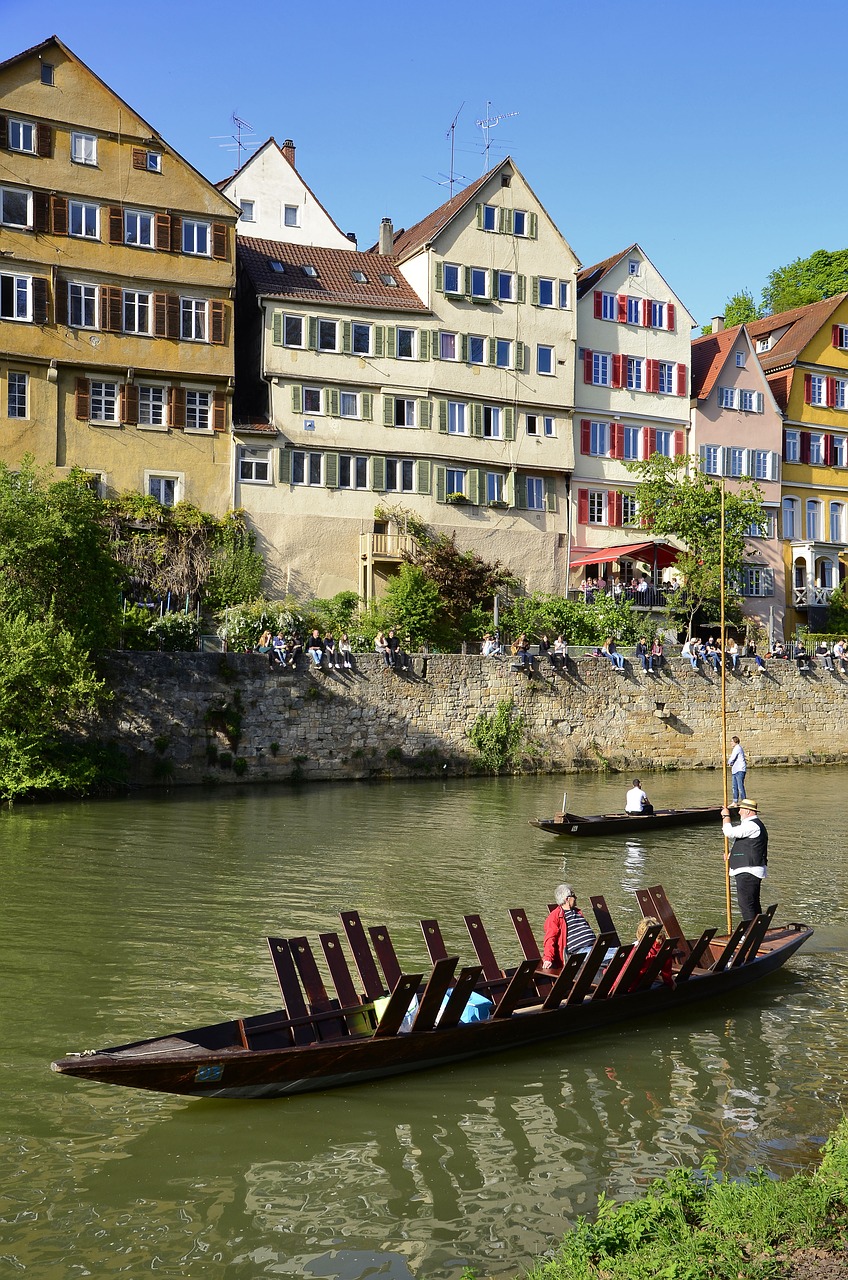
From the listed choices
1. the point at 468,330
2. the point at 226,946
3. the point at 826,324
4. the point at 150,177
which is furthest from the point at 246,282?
the point at 226,946

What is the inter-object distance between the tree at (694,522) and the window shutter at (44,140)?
21381 mm

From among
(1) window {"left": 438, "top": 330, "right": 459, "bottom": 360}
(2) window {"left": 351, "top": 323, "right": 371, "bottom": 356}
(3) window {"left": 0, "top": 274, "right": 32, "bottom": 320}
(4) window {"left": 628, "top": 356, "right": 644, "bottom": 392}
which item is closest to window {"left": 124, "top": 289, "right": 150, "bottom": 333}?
(3) window {"left": 0, "top": 274, "right": 32, "bottom": 320}

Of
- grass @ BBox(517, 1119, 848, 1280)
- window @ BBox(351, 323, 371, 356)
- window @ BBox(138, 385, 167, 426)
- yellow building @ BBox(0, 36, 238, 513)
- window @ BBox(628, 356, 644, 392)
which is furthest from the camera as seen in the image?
window @ BBox(628, 356, 644, 392)

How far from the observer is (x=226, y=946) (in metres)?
13.2

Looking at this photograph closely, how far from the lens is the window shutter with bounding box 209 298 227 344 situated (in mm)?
36500

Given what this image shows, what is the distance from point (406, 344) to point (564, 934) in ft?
104

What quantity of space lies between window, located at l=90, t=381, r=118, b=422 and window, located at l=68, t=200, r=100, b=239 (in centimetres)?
432

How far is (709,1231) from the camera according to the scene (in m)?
6.16

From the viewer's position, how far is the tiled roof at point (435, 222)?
135ft

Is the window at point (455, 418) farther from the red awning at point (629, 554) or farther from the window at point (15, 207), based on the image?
the window at point (15, 207)

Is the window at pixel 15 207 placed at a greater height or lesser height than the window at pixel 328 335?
greater

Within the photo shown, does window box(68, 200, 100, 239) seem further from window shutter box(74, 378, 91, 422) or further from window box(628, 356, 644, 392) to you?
window box(628, 356, 644, 392)

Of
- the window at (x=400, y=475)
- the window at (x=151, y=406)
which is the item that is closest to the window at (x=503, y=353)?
the window at (x=400, y=475)

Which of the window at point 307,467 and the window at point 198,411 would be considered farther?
the window at point 307,467
